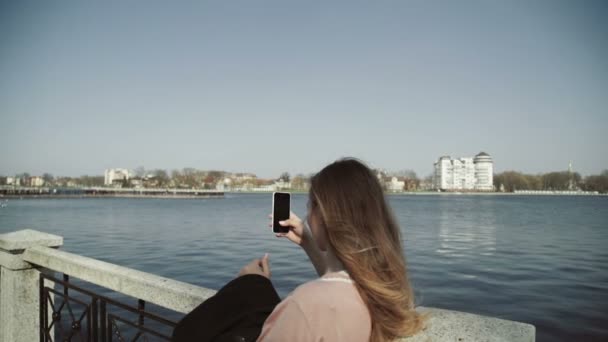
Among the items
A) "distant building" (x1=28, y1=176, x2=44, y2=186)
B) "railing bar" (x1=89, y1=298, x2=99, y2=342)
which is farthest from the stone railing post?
"distant building" (x1=28, y1=176, x2=44, y2=186)

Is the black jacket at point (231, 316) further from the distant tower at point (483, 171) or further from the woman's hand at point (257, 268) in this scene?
the distant tower at point (483, 171)

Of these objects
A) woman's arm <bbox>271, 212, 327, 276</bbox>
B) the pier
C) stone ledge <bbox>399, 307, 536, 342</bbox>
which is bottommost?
the pier

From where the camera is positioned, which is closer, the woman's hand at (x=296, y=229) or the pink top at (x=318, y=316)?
the pink top at (x=318, y=316)

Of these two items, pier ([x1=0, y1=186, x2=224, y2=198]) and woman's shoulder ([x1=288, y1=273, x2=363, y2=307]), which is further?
pier ([x1=0, y1=186, x2=224, y2=198])

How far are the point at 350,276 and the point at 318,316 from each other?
9.7 inches

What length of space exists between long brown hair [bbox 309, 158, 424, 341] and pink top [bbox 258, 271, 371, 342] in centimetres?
10

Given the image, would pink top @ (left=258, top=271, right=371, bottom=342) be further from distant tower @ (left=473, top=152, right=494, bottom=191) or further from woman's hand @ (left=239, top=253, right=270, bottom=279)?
distant tower @ (left=473, top=152, right=494, bottom=191)

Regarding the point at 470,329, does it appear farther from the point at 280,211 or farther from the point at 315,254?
the point at 280,211

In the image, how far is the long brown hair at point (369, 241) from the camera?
148 centimetres

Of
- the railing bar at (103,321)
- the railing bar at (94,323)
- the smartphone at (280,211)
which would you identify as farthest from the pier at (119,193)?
the smartphone at (280,211)

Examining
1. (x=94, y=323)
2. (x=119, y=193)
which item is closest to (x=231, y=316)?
(x=94, y=323)

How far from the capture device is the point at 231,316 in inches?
64.2

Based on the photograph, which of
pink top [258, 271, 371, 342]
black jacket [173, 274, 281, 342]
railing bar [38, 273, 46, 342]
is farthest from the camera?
railing bar [38, 273, 46, 342]

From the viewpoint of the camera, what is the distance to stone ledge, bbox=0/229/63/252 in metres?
4.30
